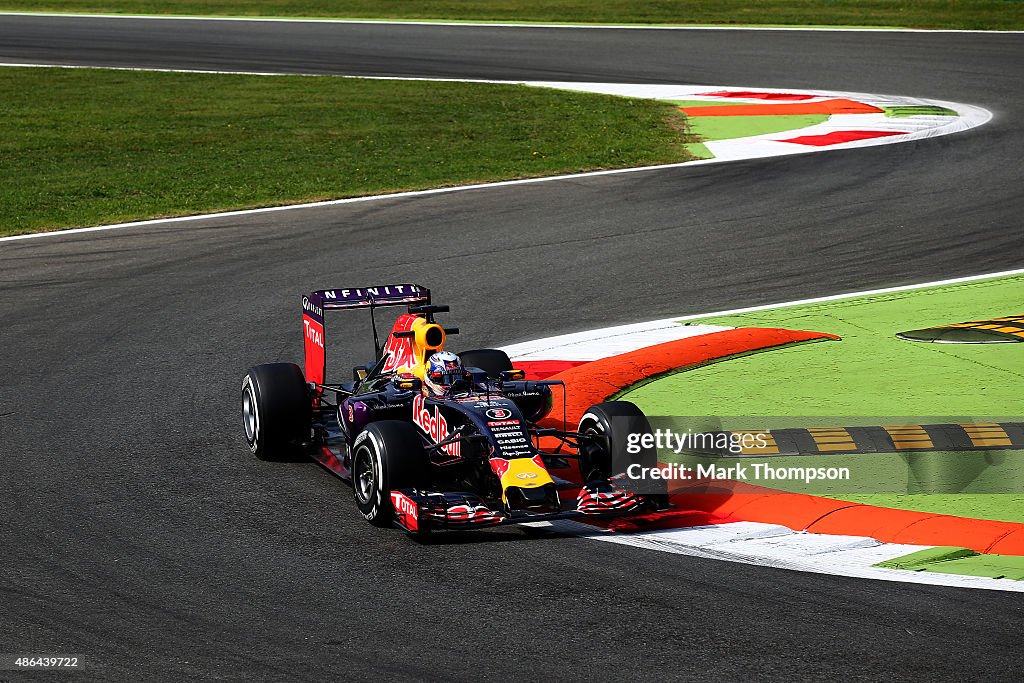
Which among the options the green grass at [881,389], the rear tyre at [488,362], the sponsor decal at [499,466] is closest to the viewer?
the sponsor decal at [499,466]

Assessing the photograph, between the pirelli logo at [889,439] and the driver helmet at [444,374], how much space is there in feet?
6.16

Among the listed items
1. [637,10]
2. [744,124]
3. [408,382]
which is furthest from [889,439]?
[637,10]

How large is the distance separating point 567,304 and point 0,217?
8.15 metres

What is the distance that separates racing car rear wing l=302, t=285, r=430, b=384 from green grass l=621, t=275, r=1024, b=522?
1.84m

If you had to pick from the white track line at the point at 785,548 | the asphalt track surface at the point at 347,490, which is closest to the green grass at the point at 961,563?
the white track line at the point at 785,548

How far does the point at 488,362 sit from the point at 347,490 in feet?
5.55

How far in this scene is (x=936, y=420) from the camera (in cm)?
989

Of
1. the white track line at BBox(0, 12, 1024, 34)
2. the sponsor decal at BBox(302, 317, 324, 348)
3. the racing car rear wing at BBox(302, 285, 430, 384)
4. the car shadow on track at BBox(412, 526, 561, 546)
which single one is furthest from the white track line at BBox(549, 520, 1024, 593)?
the white track line at BBox(0, 12, 1024, 34)

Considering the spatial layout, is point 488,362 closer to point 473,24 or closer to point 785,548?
point 785,548

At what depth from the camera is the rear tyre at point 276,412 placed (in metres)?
9.80

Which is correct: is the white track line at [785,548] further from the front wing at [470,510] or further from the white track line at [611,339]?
the white track line at [611,339]

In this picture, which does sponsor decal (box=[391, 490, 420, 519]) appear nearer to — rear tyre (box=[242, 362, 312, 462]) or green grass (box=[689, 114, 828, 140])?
rear tyre (box=[242, 362, 312, 462])

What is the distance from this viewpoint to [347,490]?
9.37 m

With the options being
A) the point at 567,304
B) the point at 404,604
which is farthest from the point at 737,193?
the point at 404,604
